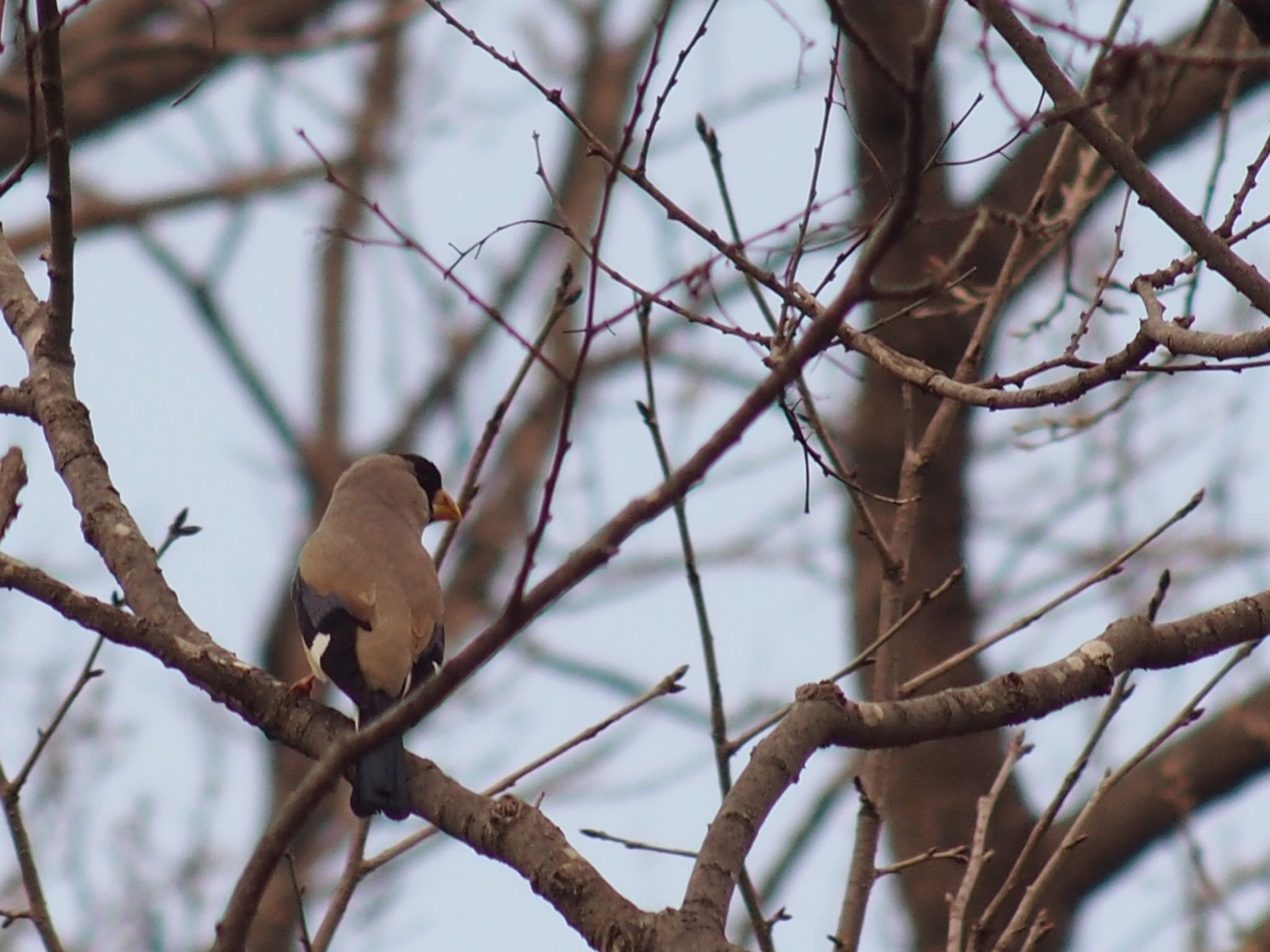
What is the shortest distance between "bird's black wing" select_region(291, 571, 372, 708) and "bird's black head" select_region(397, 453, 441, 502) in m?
1.69

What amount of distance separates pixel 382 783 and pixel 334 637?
1429 millimetres

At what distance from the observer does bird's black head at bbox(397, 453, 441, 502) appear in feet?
24.6

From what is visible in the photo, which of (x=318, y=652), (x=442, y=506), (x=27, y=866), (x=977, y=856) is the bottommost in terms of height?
(x=977, y=856)

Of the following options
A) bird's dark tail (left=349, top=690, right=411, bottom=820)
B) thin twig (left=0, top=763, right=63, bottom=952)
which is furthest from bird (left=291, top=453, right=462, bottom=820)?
thin twig (left=0, top=763, right=63, bottom=952)

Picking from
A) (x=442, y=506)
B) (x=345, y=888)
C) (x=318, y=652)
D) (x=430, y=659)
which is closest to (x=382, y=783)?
(x=345, y=888)

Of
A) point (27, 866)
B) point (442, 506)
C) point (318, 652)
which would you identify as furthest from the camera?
point (442, 506)

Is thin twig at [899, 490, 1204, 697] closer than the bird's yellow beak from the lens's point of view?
→ Yes

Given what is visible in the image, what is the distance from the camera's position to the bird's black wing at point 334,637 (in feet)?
17.4

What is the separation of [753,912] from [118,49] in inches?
388

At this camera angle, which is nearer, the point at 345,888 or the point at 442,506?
the point at 345,888

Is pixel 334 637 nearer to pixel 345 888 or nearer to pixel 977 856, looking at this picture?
pixel 345 888

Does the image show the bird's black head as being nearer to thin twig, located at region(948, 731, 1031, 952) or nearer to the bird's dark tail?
the bird's dark tail

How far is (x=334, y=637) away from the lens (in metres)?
5.41

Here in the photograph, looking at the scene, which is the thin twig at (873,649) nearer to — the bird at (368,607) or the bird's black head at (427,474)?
the bird at (368,607)
